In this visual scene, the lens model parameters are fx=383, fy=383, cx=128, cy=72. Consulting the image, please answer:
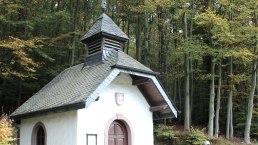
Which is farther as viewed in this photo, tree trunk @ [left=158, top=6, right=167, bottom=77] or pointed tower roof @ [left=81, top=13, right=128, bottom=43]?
tree trunk @ [left=158, top=6, right=167, bottom=77]

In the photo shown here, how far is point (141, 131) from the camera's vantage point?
14.0 metres

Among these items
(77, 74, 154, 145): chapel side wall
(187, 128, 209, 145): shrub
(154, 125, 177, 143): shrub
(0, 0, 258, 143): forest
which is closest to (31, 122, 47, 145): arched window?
(77, 74, 154, 145): chapel side wall

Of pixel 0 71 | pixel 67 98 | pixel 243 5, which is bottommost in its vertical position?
pixel 67 98

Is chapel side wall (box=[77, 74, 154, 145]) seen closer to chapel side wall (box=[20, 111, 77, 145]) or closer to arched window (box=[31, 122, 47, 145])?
chapel side wall (box=[20, 111, 77, 145])

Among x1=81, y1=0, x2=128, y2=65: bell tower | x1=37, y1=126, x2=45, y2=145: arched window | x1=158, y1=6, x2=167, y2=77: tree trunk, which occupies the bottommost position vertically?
x1=37, y1=126, x2=45, y2=145: arched window

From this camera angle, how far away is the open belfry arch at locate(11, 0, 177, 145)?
1207 cm

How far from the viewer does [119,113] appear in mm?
13211

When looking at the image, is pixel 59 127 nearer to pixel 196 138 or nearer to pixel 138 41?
pixel 196 138

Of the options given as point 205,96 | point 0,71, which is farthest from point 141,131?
point 205,96

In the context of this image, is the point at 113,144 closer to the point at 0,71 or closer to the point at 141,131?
the point at 141,131

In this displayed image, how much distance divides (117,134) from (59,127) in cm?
207

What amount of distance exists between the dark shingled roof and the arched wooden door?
5.82 feet

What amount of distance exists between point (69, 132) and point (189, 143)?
9.74 metres

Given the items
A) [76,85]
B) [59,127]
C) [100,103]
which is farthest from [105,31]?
[59,127]
